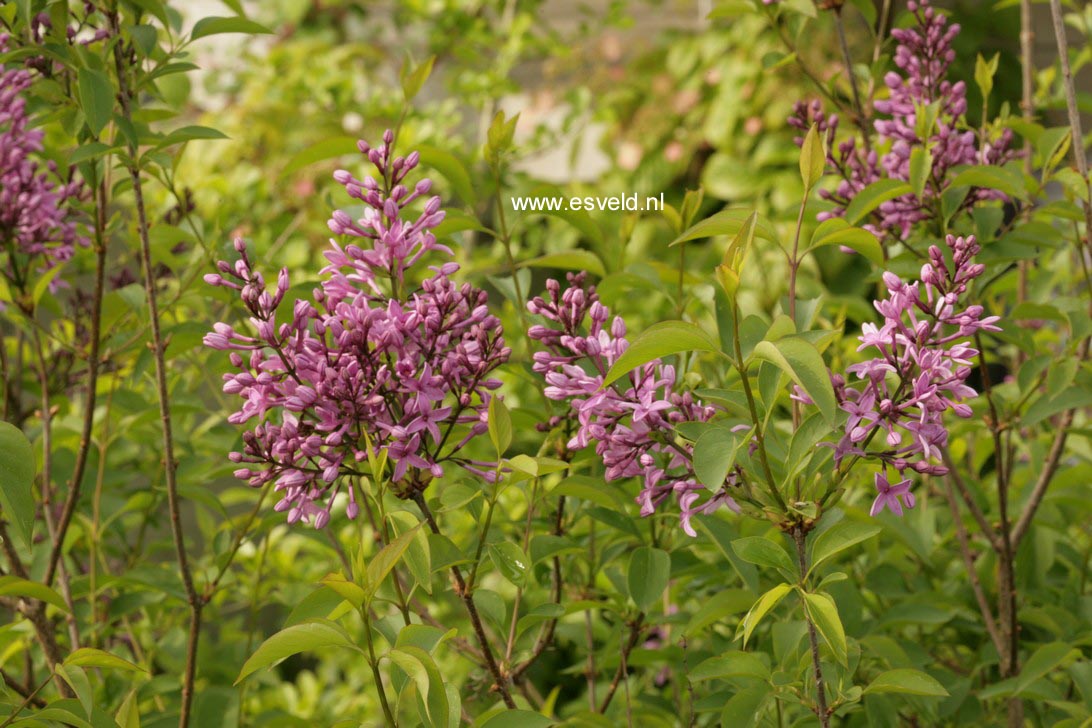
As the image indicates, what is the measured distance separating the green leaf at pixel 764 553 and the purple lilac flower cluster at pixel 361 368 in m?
0.20

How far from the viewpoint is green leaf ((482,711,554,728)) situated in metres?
0.77

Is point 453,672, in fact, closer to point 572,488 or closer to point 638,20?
point 572,488

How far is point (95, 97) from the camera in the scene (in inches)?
37.9

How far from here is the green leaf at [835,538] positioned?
0.76 m

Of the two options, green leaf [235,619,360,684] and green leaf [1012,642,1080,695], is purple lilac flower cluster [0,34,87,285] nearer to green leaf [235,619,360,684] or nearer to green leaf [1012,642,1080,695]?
green leaf [235,619,360,684]

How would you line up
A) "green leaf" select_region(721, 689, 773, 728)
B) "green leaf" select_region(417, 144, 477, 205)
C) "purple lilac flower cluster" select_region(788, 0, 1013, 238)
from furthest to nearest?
"purple lilac flower cluster" select_region(788, 0, 1013, 238), "green leaf" select_region(417, 144, 477, 205), "green leaf" select_region(721, 689, 773, 728)

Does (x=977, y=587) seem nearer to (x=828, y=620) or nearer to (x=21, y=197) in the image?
(x=828, y=620)

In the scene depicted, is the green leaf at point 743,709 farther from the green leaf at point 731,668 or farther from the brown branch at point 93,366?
the brown branch at point 93,366

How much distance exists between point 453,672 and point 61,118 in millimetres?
1448

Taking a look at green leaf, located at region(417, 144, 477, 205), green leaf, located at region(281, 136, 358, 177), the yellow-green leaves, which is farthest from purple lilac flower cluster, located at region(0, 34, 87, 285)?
the yellow-green leaves

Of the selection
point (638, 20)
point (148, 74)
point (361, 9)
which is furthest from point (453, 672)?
point (638, 20)

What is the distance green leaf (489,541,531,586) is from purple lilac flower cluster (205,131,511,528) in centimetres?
6

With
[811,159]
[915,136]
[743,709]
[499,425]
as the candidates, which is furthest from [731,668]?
[915,136]

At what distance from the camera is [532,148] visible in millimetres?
→ 3199
